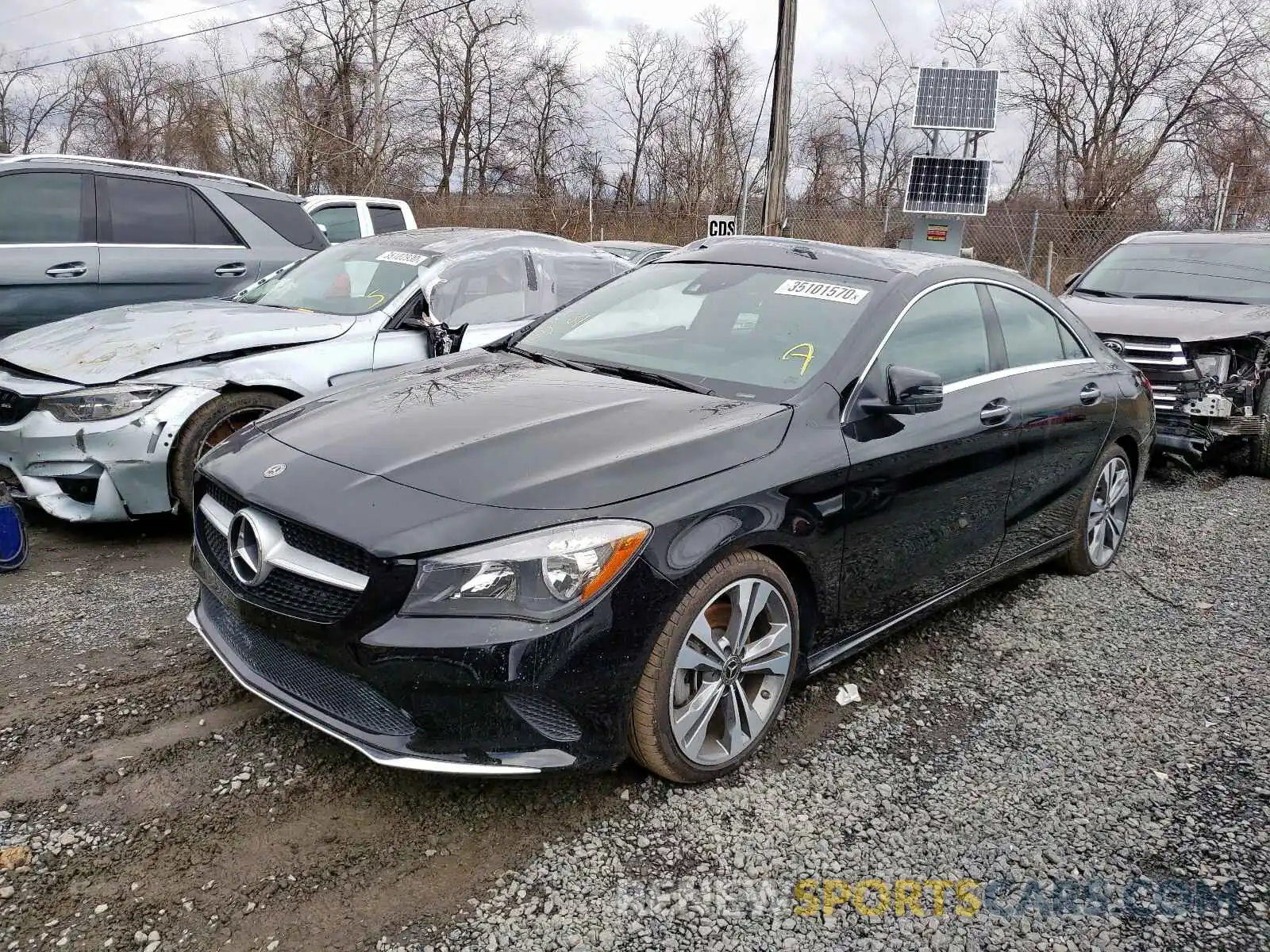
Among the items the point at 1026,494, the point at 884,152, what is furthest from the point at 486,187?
the point at 1026,494

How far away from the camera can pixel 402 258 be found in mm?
5734

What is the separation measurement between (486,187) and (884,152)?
1525 cm

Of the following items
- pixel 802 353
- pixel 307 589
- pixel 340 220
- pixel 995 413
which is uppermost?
pixel 340 220

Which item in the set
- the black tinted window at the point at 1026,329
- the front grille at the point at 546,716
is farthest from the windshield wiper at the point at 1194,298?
the front grille at the point at 546,716

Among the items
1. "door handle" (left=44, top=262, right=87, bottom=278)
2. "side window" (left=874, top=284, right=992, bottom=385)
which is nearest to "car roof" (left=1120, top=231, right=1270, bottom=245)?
"side window" (left=874, top=284, right=992, bottom=385)

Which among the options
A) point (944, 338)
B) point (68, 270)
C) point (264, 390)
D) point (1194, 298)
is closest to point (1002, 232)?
point (1194, 298)

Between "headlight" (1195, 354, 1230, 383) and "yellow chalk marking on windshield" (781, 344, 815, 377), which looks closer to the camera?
"yellow chalk marking on windshield" (781, 344, 815, 377)

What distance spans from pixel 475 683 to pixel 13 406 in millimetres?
3389

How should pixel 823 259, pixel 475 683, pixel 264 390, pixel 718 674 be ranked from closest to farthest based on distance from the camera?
1. pixel 475 683
2. pixel 718 674
3. pixel 823 259
4. pixel 264 390

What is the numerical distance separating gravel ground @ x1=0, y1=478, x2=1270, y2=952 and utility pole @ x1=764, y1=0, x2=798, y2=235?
379 inches

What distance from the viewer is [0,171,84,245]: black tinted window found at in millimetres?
6086

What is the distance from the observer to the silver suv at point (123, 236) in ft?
19.9

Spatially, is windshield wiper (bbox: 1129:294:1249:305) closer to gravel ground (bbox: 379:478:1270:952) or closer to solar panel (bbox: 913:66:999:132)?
gravel ground (bbox: 379:478:1270:952)

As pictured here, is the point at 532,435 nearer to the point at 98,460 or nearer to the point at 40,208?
the point at 98,460
